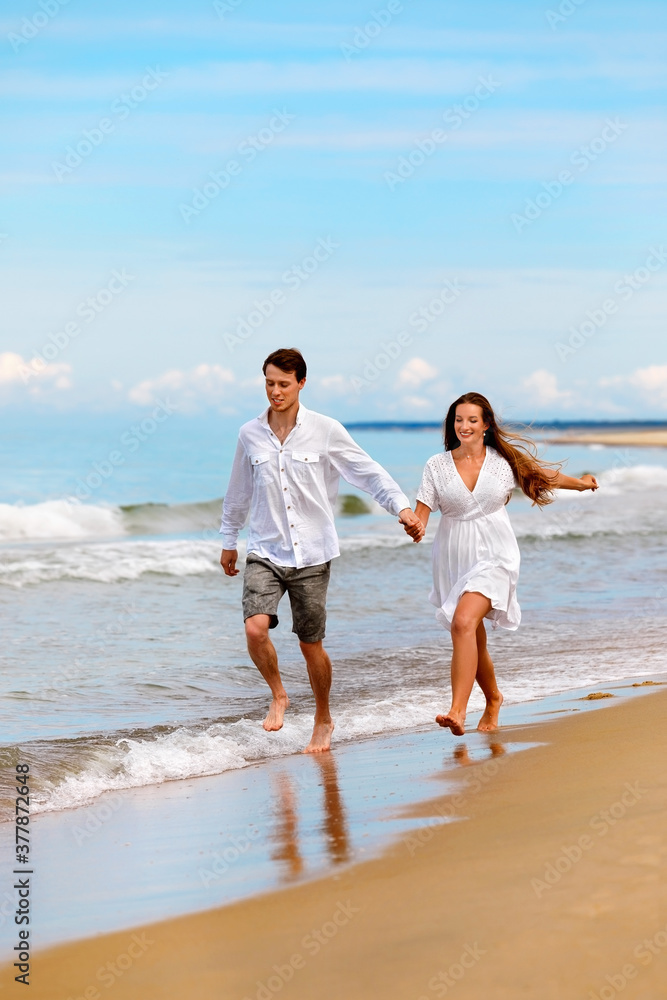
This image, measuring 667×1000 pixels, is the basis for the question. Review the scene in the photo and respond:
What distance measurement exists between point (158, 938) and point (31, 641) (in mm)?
6530

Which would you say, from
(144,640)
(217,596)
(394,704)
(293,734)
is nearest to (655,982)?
(293,734)

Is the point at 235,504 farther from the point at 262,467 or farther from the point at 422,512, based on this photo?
the point at 422,512

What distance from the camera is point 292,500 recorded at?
5770mm

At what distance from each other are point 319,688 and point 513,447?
1.73 m

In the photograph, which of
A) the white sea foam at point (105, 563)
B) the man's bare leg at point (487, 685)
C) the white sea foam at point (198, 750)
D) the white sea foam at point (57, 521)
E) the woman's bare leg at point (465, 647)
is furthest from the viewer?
the white sea foam at point (57, 521)

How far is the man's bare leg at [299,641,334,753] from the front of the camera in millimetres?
5949

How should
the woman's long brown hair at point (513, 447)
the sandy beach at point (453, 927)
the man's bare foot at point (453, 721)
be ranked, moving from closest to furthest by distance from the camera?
the sandy beach at point (453, 927) → the man's bare foot at point (453, 721) → the woman's long brown hair at point (513, 447)

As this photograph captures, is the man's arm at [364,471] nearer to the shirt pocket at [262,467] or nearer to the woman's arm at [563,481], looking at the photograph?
the shirt pocket at [262,467]

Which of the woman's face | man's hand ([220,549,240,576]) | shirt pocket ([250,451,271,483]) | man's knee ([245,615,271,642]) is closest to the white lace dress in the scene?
the woman's face

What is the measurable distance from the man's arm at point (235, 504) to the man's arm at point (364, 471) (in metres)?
0.49

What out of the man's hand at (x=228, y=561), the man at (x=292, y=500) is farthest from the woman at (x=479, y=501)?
the man's hand at (x=228, y=561)

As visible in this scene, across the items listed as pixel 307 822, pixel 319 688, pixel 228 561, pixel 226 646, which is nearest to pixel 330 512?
pixel 228 561

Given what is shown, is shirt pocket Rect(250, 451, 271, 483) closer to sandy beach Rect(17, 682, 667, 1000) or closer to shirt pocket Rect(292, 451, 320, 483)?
shirt pocket Rect(292, 451, 320, 483)

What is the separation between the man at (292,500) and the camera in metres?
5.73
